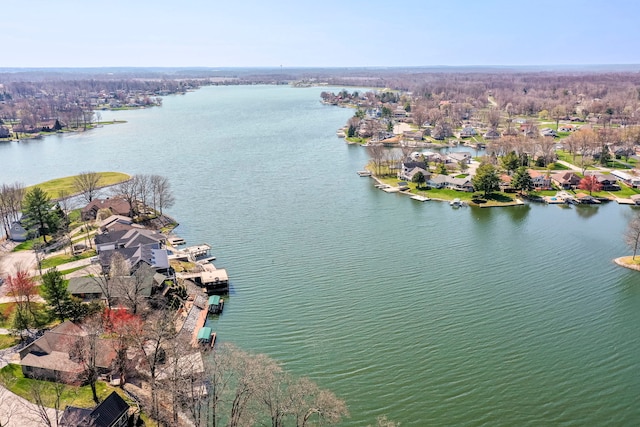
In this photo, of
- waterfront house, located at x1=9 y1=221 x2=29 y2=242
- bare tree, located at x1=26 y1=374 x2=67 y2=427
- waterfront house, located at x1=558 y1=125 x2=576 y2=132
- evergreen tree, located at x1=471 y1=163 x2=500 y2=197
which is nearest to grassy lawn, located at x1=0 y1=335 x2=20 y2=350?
bare tree, located at x1=26 y1=374 x2=67 y2=427

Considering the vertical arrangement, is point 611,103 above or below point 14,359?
above

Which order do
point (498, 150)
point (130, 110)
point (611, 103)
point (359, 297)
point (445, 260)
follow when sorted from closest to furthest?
1. point (359, 297)
2. point (445, 260)
3. point (498, 150)
4. point (611, 103)
5. point (130, 110)

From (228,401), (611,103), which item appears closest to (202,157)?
(228,401)

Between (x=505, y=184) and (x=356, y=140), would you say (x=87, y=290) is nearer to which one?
(x=505, y=184)

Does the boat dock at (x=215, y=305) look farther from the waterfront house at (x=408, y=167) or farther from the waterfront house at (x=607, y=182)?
the waterfront house at (x=607, y=182)

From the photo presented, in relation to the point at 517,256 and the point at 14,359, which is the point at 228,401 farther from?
the point at 517,256

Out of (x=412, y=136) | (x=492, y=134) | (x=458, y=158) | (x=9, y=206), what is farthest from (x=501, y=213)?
(x=9, y=206)
